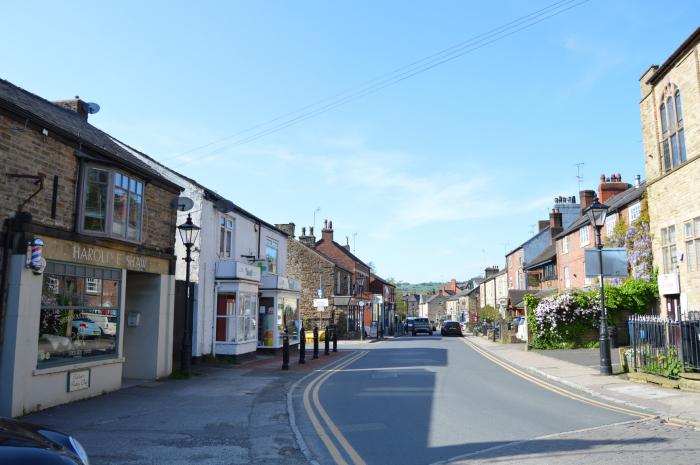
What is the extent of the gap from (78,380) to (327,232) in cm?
4393

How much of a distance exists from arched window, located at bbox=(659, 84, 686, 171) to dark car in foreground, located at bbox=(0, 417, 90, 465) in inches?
809

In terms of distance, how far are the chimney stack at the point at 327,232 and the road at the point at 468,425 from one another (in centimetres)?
3978

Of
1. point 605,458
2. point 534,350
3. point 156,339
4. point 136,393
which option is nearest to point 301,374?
point 156,339

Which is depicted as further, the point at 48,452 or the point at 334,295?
the point at 334,295

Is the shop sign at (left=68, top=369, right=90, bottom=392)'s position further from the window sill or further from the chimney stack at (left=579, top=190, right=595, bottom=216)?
the chimney stack at (left=579, top=190, right=595, bottom=216)

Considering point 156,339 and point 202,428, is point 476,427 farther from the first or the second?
point 156,339

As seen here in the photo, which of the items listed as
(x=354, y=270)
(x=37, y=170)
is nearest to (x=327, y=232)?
(x=354, y=270)

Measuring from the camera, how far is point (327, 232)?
55719 mm

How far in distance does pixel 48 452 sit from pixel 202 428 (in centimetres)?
550

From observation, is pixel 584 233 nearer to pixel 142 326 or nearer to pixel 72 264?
pixel 142 326

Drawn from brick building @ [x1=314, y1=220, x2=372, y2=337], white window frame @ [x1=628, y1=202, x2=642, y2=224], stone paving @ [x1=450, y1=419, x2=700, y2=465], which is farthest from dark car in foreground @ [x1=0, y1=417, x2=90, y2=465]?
brick building @ [x1=314, y1=220, x2=372, y2=337]

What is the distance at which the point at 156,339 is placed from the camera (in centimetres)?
1565

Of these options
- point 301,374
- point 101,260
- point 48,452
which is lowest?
point 301,374

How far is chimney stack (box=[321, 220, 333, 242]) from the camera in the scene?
5541cm
